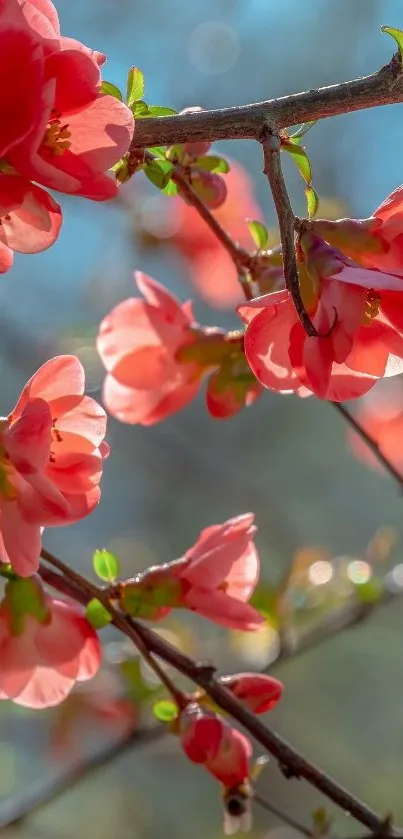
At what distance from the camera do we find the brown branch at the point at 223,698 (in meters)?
0.61

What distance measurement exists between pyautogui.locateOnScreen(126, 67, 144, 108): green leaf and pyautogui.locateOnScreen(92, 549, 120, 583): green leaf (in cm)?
31

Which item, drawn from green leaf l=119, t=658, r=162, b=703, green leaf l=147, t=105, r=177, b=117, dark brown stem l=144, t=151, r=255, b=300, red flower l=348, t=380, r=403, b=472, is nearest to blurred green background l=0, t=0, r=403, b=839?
A: red flower l=348, t=380, r=403, b=472

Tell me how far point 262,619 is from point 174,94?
2.77 metres

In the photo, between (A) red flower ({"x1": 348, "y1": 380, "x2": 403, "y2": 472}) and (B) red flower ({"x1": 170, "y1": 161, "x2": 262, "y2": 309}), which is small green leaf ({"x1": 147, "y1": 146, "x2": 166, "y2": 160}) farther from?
(A) red flower ({"x1": 348, "y1": 380, "x2": 403, "y2": 472})

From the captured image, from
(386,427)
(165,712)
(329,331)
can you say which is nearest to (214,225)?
(329,331)

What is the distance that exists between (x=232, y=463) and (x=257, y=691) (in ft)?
8.88

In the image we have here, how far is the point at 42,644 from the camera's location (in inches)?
25.2

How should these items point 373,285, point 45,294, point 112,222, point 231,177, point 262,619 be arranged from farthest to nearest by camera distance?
1. point 45,294
2. point 112,222
3. point 231,177
4. point 262,619
5. point 373,285

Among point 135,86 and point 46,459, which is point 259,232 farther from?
point 46,459

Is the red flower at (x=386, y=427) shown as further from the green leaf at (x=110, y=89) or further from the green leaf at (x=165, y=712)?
the green leaf at (x=110, y=89)

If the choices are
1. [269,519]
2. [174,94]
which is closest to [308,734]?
[269,519]

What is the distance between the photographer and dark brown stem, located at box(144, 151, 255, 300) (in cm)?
65

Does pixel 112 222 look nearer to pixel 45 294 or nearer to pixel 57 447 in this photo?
pixel 45 294

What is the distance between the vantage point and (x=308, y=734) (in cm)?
280
